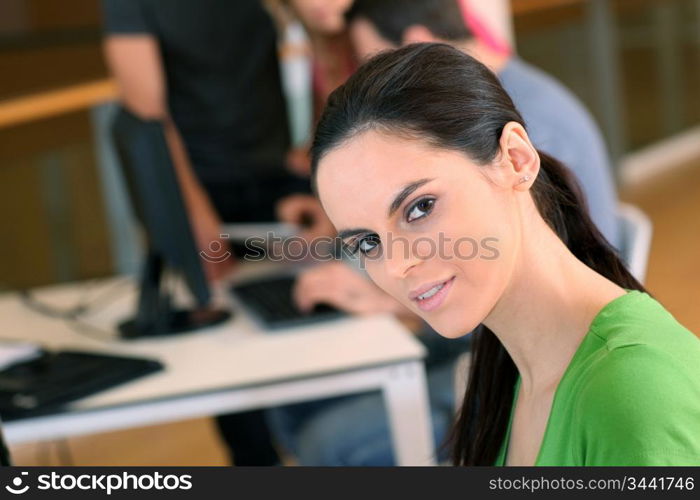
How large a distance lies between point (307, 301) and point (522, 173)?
1.16 metres

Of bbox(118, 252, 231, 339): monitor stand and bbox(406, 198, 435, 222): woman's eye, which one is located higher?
bbox(406, 198, 435, 222): woman's eye

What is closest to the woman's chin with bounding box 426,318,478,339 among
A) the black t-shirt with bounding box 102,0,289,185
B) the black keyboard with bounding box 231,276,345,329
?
the black keyboard with bounding box 231,276,345,329

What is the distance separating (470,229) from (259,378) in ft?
3.05

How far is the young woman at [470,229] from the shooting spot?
3.11ft

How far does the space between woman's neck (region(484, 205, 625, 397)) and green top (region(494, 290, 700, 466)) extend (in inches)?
1.1

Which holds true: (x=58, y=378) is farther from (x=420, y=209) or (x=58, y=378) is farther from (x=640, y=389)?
(x=640, y=389)

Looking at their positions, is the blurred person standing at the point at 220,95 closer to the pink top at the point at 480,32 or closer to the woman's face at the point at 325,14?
the woman's face at the point at 325,14

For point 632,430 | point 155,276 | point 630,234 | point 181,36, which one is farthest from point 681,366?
point 181,36

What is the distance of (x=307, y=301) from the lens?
6.92ft

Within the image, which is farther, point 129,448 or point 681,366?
point 129,448

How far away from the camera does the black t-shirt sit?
269cm

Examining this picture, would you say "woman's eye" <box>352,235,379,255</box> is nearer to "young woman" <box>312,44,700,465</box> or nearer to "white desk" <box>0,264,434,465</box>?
"young woman" <box>312,44,700,465</box>

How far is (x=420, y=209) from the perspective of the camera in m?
0.96
